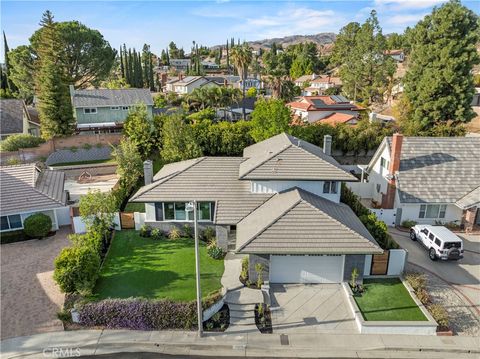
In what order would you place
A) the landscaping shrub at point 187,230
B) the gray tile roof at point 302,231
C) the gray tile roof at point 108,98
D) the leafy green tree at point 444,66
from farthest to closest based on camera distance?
the gray tile roof at point 108,98 < the leafy green tree at point 444,66 < the landscaping shrub at point 187,230 < the gray tile roof at point 302,231

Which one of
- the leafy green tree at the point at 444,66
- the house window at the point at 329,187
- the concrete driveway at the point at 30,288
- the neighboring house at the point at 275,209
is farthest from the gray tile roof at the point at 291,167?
the leafy green tree at the point at 444,66

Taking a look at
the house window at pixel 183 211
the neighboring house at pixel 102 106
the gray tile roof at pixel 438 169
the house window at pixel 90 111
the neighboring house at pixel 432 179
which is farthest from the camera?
the house window at pixel 90 111

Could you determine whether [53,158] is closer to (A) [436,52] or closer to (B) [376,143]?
(B) [376,143]

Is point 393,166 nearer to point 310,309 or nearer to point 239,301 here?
point 310,309

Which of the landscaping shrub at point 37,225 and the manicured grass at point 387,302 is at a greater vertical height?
the landscaping shrub at point 37,225

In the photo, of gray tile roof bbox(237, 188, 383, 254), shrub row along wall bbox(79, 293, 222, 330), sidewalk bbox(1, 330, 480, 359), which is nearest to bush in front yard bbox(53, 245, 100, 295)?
Answer: shrub row along wall bbox(79, 293, 222, 330)

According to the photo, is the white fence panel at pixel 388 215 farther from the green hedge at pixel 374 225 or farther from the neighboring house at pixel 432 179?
the green hedge at pixel 374 225

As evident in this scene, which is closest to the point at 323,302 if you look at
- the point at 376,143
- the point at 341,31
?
the point at 376,143
